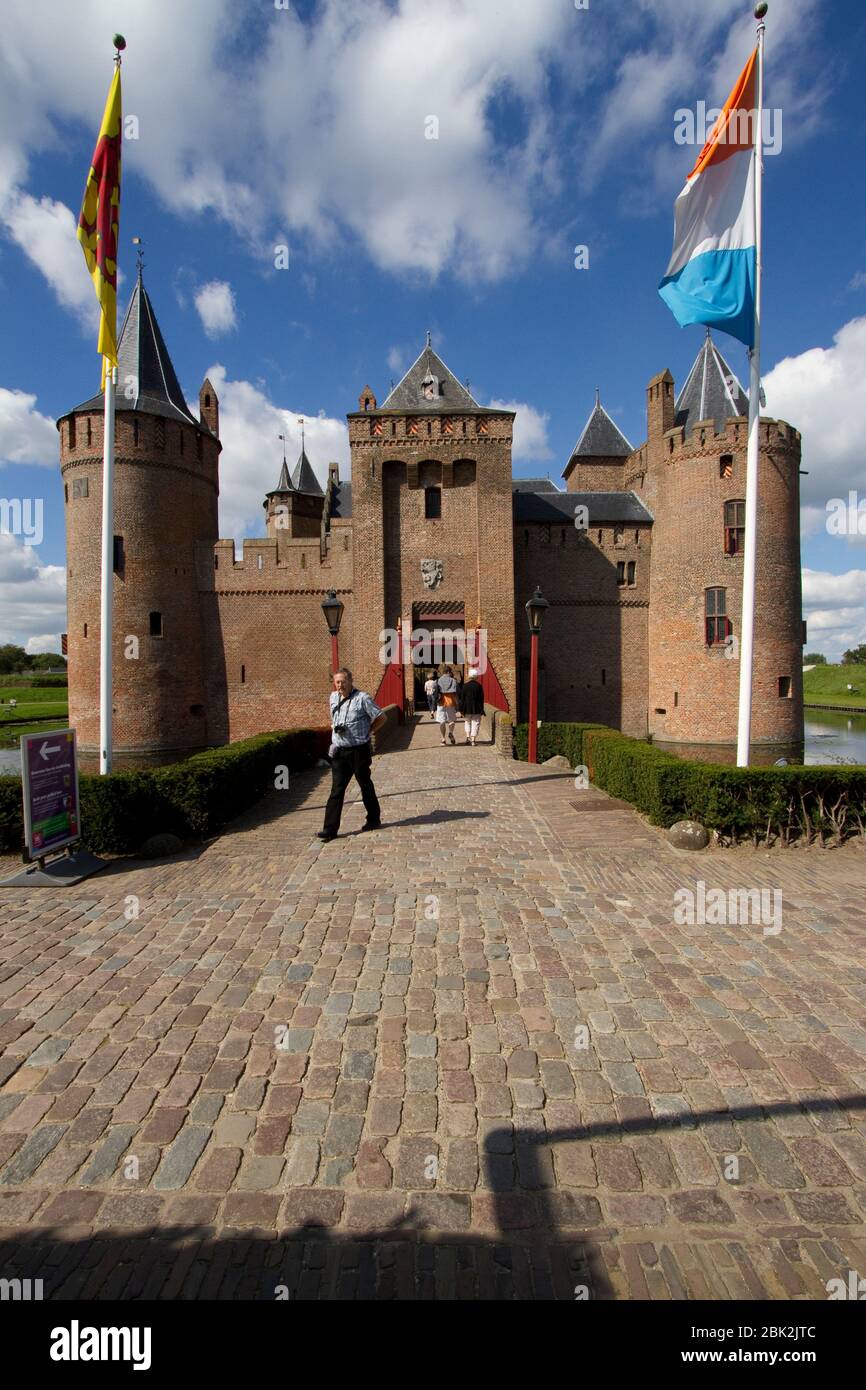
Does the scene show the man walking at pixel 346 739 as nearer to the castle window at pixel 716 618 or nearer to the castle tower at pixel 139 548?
the castle tower at pixel 139 548

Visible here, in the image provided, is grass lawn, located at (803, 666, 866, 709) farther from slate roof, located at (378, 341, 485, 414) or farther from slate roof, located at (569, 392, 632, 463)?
slate roof, located at (378, 341, 485, 414)

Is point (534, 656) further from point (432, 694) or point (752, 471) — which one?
point (432, 694)

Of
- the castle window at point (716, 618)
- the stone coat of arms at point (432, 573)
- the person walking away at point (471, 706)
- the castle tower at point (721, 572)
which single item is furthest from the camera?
the stone coat of arms at point (432, 573)

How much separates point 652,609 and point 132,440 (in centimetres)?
2046

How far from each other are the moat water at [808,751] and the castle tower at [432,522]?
7485mm

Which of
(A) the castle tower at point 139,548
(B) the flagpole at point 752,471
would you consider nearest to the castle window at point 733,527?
(B) the flagpole at point 752,471

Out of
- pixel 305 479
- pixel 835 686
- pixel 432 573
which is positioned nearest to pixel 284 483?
pixel 305 479

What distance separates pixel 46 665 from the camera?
110500 millimetres

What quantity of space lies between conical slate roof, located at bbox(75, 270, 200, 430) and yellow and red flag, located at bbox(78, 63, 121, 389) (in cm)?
1357

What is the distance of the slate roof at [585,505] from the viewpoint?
25281 millimetres

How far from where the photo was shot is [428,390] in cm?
2302

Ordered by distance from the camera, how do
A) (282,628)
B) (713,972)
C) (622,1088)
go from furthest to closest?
(282,628), (713,972), (622,1088)
